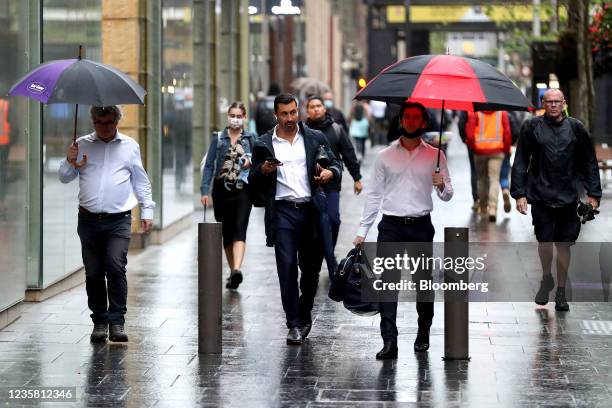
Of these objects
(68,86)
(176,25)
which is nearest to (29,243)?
(68,86)

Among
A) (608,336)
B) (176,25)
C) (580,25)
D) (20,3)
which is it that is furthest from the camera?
Answer: (580,25)

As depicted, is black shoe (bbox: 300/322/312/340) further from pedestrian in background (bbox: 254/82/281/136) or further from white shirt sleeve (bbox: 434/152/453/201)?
pedestrian in background (bbox: 254/82/281/136)

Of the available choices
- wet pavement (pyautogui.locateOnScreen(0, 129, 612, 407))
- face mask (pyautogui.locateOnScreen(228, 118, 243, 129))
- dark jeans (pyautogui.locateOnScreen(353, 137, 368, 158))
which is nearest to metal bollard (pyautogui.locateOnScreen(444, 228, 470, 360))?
wet pavement (pyautogui.locateOnScreen(0, 129, 612, 407))

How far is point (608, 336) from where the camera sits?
34.0 feet

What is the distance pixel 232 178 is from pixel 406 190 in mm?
3885

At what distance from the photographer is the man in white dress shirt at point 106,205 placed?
9836 mm

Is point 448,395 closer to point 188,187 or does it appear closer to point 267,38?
point 188,187

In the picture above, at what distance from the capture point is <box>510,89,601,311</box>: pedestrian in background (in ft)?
37.2

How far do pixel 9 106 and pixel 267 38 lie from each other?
2184cm

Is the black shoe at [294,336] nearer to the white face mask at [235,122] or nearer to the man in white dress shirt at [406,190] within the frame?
the man in white dress shirt at [406,190]

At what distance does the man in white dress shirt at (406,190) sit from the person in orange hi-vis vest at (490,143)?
33.3ft

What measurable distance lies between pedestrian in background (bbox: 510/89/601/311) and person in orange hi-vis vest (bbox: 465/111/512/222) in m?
7.89

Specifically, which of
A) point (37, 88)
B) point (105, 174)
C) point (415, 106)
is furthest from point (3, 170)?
point (415, 106)

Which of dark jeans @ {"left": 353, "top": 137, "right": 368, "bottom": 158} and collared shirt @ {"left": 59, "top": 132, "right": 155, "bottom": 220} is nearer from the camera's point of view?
collared shirt @ {"left": 59, "top": 132, "right": 155, "bottom": 220}
